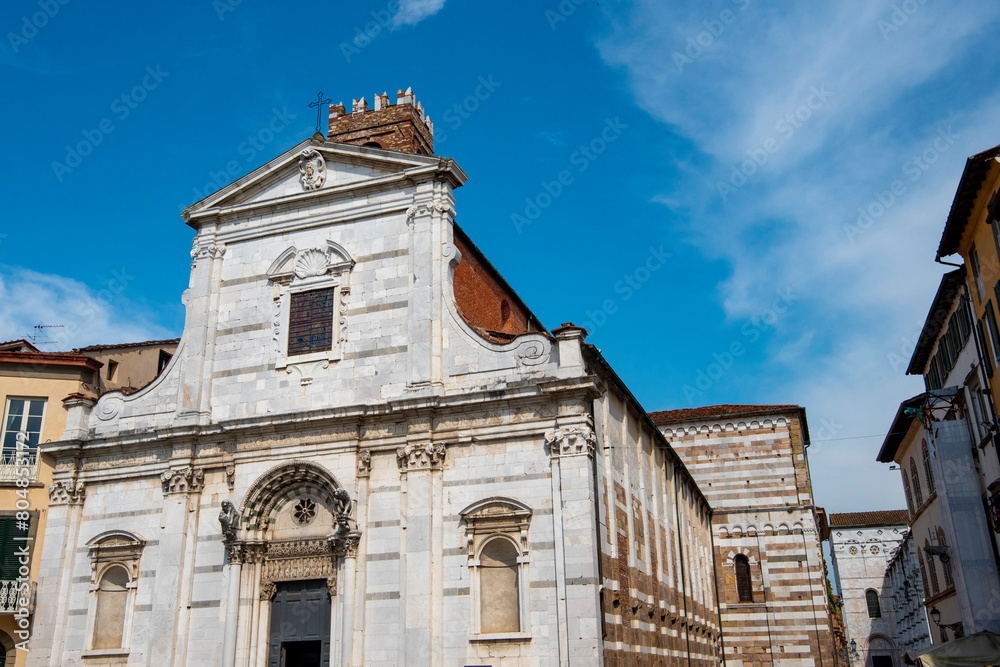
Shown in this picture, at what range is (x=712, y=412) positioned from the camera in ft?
118

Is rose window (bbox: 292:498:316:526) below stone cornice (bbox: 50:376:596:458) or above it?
below

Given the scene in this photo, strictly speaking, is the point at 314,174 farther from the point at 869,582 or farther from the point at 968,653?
the point at 869,582

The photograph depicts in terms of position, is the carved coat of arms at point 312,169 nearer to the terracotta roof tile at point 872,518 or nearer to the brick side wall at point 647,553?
the brick side wall at point 647,553

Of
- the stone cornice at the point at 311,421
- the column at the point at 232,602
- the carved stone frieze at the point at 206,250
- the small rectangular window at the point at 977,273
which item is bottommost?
the column at the point at 232,602

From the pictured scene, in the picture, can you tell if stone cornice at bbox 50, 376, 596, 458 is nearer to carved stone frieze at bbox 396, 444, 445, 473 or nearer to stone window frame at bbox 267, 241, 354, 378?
carved stone frieze at bbox 396, 444, 445, 473

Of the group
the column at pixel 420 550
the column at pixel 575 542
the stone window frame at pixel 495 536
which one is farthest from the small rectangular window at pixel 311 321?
the column at pixel 575 542

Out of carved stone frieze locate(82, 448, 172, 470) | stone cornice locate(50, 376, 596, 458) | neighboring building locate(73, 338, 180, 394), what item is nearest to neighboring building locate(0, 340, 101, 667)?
stone cornice locate(50, 376, 596, 458)

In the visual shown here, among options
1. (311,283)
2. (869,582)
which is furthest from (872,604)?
(311,283)

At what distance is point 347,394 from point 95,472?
264 inches

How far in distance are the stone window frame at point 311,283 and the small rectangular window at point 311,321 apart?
8cm

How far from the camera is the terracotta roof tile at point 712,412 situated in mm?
35031

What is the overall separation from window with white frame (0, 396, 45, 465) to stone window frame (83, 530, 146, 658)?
313 centimetres

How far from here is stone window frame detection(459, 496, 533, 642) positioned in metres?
15.9

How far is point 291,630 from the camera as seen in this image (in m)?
17.6
